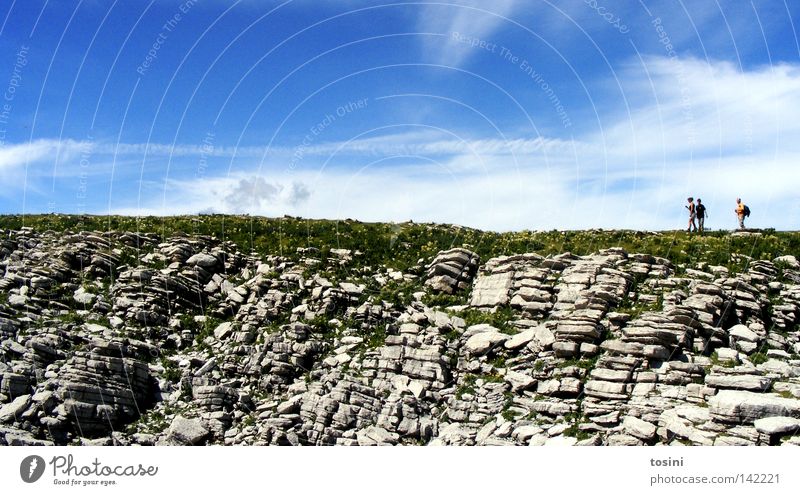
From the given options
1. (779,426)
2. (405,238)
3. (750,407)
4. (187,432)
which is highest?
(405,238)

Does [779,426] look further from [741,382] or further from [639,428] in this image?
[639,428]

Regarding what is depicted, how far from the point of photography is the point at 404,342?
3294 centimetres

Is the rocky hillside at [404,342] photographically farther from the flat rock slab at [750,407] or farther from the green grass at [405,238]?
the green grass at [405,238]

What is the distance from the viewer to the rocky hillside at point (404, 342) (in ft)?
87.8

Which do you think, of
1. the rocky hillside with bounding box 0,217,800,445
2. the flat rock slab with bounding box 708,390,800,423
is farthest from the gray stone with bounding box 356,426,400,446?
the flat rock slab with bounding box 708,390,800,423

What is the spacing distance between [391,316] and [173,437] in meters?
13.2

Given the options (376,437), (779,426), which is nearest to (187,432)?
(376,437)

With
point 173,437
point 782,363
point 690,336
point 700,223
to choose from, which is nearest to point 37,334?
point 173,437

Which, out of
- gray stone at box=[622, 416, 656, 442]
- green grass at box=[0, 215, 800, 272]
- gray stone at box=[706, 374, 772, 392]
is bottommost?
gray stone at box=[622, 416, 656, 442]

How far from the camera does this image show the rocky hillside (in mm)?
26750

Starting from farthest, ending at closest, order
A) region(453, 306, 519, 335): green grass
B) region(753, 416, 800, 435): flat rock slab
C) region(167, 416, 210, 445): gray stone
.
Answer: region(453, 306, 519, 335): green grass < region(167, 416, 210, 445): gray stone < region(753, 416, 800, 435): flat rock slab

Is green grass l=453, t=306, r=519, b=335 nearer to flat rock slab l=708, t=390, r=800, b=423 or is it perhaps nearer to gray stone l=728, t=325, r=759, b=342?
gray stone l=728, t=325, r=759, b=342

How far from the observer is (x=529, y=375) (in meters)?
29.5

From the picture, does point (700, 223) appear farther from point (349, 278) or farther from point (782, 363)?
point (349, 278)
